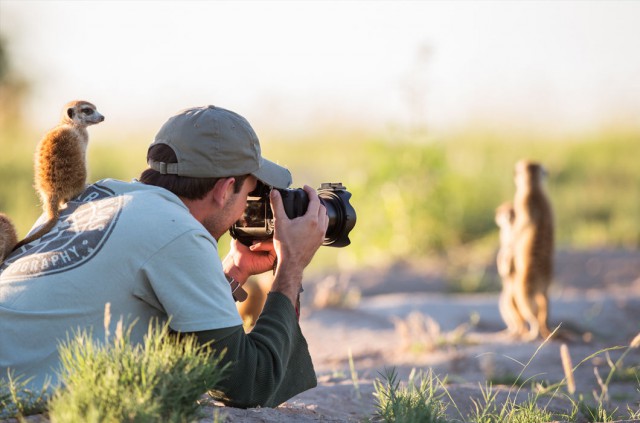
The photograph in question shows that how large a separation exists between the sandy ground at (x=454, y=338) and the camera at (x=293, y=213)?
680 millimetres

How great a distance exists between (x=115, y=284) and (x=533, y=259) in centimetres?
514

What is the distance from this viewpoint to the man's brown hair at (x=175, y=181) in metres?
3.14

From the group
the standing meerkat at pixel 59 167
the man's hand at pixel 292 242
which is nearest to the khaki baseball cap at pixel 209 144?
the man's hand at pixel 292 242

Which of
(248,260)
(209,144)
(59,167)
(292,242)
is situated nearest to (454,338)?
(248,260)

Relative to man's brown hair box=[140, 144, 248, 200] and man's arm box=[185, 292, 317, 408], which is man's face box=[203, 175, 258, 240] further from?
man's arm box=[185, 292, 317, 408]

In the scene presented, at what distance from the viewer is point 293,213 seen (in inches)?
129

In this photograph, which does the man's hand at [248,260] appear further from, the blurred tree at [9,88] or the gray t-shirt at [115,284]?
the blurred tree at [9,88]

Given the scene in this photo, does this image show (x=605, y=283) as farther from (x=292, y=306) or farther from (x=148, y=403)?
(x=148, y=403)

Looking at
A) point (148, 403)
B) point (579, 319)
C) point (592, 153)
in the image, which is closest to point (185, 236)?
point (148, 403)

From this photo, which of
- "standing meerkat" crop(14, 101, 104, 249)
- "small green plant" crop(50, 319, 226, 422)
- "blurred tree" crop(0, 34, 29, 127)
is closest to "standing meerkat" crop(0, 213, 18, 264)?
"standing meerkat" crop(14, 101, 104, 249)

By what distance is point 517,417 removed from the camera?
3596 mm

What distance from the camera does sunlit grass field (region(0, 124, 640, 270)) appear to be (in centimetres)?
1242

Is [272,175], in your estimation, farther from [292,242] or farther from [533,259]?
[533,259]

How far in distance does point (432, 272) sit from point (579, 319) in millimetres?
3406
